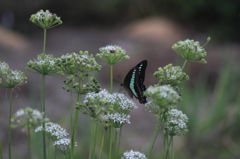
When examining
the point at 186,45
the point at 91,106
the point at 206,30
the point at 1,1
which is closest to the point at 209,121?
the point at 186,45

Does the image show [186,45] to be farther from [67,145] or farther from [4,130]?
[4,130]

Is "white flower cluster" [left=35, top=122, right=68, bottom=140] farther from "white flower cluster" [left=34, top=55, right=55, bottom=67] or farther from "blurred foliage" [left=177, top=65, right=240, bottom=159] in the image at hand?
"blurred foliage" [left=177, top=65, right=240, bottom=159]

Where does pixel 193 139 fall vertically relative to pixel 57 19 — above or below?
below

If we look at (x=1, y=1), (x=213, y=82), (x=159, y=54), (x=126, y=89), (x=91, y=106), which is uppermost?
(x=1, y=1)

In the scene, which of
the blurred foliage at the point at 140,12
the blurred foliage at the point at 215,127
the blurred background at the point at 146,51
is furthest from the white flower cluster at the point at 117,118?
the blurred foliage at the point at 140,12

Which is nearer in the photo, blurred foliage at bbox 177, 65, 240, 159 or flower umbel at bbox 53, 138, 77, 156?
flower umbel at bbox 53, 138, 77, 156

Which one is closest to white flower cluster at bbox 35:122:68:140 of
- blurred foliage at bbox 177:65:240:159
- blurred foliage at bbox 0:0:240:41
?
blurred foliage at bbox 177:65:240:159
